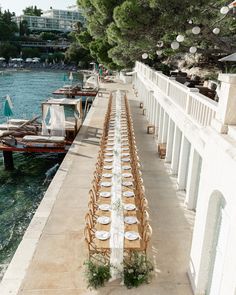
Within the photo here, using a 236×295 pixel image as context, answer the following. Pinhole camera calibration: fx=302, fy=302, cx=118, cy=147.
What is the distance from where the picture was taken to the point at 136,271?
24.2 feet

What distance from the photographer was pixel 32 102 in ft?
157

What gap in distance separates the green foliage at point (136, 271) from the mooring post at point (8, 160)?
14680mm

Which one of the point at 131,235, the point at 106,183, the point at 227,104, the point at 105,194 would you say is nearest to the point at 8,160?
the point at 106,183

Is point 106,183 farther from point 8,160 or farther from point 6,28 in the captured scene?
point 6,28

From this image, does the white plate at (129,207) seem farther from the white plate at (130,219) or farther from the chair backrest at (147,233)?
the chair backrest at (147,233)

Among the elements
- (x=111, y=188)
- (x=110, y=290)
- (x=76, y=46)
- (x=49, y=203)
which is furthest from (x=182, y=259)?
(x=76, y=46)

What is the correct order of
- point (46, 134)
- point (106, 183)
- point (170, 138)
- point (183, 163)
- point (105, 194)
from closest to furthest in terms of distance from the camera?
point (105, 194), point (106, 183), point (183, 163), point (170, 138), point (46, 134)

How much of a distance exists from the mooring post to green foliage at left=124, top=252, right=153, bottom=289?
14.7 m

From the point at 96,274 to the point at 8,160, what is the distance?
1478cm

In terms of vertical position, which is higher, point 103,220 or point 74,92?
point 103,220

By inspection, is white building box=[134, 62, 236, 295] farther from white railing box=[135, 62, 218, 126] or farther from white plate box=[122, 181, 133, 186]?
white plate box=[122, 181, 133, 186]

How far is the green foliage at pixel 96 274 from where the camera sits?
285 inches

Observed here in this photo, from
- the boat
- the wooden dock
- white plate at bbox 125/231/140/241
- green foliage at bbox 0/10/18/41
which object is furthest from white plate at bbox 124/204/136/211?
green foliage at bbox 0/10/18/41

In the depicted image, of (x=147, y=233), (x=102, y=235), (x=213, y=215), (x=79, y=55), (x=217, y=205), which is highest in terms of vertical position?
(x=79, y=55)
